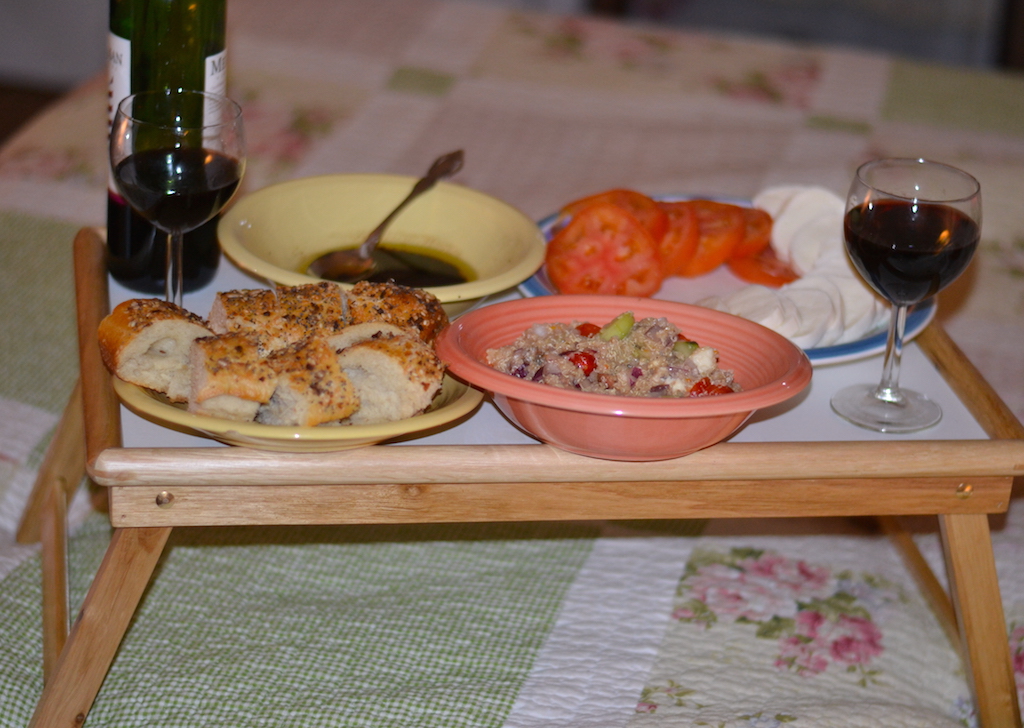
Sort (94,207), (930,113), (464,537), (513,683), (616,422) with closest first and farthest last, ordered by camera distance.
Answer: (616,422) < (513,683) < (464,537) < (94,207) < (930,113)

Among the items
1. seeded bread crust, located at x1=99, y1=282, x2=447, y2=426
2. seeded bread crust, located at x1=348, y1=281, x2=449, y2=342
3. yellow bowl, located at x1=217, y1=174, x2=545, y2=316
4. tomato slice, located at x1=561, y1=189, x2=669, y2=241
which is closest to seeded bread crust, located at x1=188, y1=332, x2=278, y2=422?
seeded bread crust, located at x1=99, y1=282, x2=447, y2=426

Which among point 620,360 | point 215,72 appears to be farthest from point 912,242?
point 215,72

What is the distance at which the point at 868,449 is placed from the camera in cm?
104

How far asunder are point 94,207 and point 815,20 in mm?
2978

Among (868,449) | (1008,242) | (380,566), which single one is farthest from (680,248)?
(1008,242)

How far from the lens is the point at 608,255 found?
1.33 metres

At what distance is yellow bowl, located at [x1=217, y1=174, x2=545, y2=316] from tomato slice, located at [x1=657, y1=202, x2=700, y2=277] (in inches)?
6.9

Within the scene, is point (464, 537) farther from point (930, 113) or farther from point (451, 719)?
point (930, 113)

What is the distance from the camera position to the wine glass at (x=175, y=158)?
1053 millimetres

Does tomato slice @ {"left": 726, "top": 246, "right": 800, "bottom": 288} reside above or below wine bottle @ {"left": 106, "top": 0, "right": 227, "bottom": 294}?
below

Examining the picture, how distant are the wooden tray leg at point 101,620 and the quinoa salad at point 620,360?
364 mm

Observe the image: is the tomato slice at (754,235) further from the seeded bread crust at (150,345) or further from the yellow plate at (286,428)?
the seeded bread crust at (150,345)

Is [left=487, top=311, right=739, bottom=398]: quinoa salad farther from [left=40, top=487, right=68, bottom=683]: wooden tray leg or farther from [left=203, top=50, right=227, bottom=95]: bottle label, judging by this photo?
[left=40, top=487, right=68, bottom=683]: wooden tray leg

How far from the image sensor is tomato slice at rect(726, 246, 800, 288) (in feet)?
4.71
